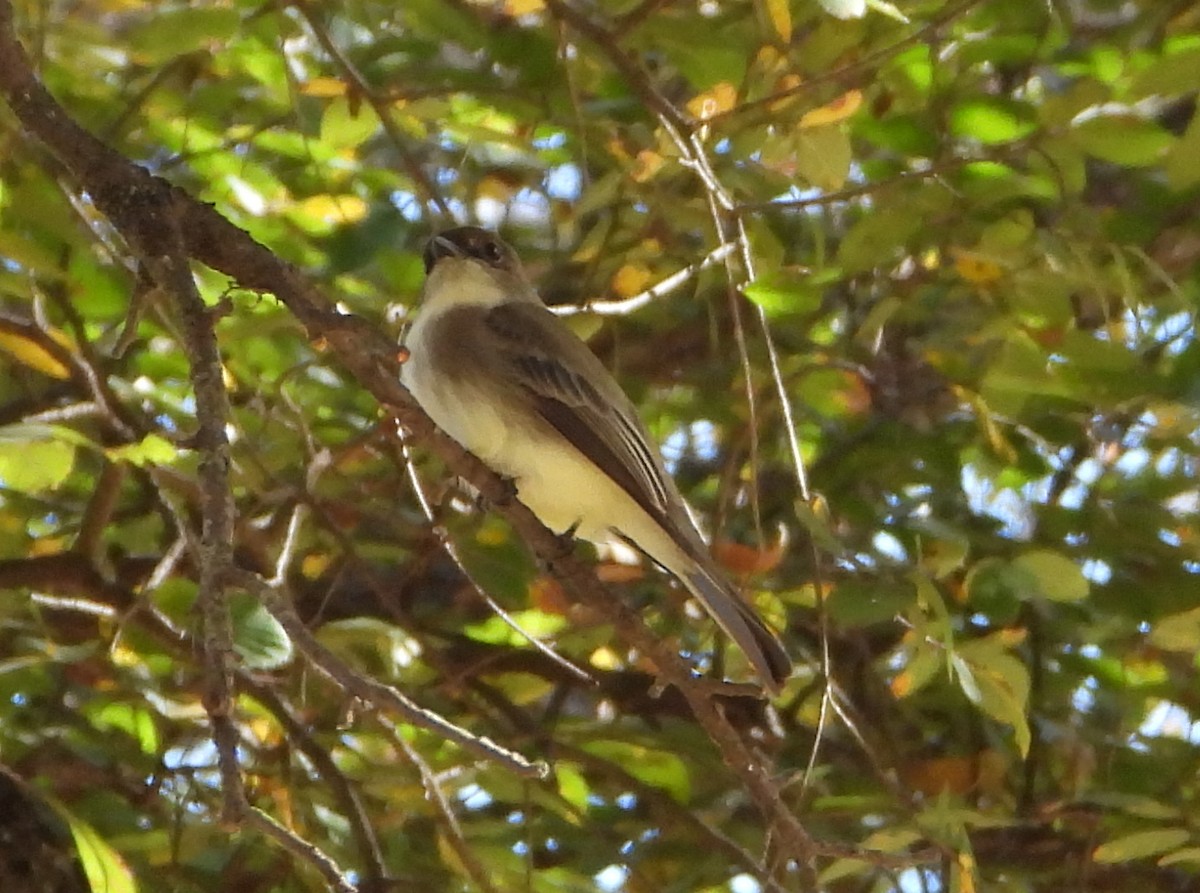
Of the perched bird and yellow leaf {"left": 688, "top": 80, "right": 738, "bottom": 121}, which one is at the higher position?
yellow leaf {"left": 688, "top": 80, "right": 738, "bottom": 121}

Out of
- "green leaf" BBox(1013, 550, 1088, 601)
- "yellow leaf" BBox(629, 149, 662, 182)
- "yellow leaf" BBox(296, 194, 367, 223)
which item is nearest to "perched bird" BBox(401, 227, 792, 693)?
"yellow leaf" BBox(296, 194, 367, 223)

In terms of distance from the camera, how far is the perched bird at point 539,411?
318 centimetres

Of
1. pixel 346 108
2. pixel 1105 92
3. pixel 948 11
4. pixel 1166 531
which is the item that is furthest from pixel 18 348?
pixel 1166 531

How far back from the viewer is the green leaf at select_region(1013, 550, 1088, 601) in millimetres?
2602

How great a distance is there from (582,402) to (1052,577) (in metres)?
1.02

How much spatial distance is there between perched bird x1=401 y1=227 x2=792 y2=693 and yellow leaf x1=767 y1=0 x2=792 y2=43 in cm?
70

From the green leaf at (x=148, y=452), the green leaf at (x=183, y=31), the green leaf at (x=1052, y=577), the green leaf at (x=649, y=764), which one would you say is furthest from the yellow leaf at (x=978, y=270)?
the green leaf at (x=148, y=452)

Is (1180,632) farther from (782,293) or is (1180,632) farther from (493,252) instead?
(493,252)

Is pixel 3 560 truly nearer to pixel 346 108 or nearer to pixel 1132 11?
pixel 346 108

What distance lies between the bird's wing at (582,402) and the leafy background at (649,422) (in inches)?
5.6

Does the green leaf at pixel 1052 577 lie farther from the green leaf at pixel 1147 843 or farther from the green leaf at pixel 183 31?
the green leaf at pixel 183 31

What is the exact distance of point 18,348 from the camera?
2.54m

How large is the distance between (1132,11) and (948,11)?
152cm

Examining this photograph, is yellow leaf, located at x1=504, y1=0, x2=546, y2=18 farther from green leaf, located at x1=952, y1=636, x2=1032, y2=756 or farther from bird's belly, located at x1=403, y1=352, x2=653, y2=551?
green leaf, located at x1=952, y1=636, x2=1032, y2=756
